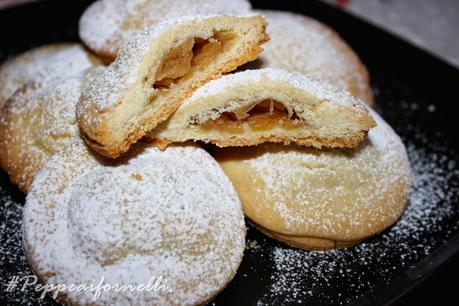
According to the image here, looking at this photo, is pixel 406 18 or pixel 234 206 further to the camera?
pixel 406 18

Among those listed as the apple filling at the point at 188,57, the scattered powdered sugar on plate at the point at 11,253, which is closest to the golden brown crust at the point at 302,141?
the apple filling at the point at 188,57

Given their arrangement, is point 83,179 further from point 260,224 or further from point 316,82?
point 316,82

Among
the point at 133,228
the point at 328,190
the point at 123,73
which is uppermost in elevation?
the point at 123,73

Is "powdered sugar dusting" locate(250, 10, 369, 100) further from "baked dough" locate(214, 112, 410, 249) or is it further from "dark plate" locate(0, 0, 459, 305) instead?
"baked dough" locate(214, 112, 410, 249)

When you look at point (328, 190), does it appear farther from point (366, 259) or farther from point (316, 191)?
point (366, 259)

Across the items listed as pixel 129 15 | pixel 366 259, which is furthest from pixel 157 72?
pixel 366 259

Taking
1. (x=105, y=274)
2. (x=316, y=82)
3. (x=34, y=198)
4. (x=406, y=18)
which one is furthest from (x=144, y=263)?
(x=406, y=18)
